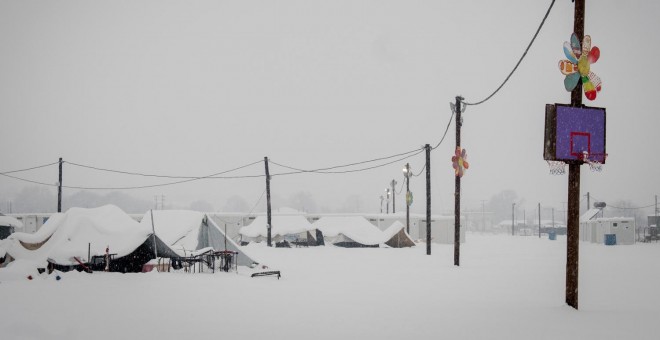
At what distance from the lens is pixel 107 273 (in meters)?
13.7

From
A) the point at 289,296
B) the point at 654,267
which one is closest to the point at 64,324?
the point at 289,296

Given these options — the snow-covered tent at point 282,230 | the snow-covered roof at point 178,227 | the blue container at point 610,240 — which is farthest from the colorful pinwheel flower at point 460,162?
the blue container at point 610,240

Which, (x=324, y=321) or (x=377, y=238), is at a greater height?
(x=324, y=321)

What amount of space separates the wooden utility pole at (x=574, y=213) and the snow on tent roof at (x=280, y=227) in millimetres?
28676

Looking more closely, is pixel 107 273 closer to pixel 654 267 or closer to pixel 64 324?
pixel 64 324

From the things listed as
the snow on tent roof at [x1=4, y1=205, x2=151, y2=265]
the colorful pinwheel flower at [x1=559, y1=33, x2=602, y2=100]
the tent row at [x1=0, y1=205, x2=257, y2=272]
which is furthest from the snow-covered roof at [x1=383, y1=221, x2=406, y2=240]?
the colorful pinwheel flower at [x1=559, y1=33, x2=602, y2=100]

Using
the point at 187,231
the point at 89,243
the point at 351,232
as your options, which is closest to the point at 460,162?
the point at 187,231

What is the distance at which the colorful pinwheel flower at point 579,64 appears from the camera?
8336mm

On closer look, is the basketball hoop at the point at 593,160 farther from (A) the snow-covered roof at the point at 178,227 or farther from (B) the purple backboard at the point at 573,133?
(A) the snow-covered roof at the point at 178,227

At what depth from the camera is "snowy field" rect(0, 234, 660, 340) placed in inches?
267

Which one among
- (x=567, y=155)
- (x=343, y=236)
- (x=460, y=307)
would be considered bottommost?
(x=343, y=236)

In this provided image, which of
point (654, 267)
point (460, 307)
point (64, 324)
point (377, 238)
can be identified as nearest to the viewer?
point (64, 324)

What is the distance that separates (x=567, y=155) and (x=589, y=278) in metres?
7.75

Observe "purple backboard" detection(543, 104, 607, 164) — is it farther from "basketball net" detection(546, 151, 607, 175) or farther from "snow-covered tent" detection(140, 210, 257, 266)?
"snow-covered tent" detection(140, 210, 257, 266)
